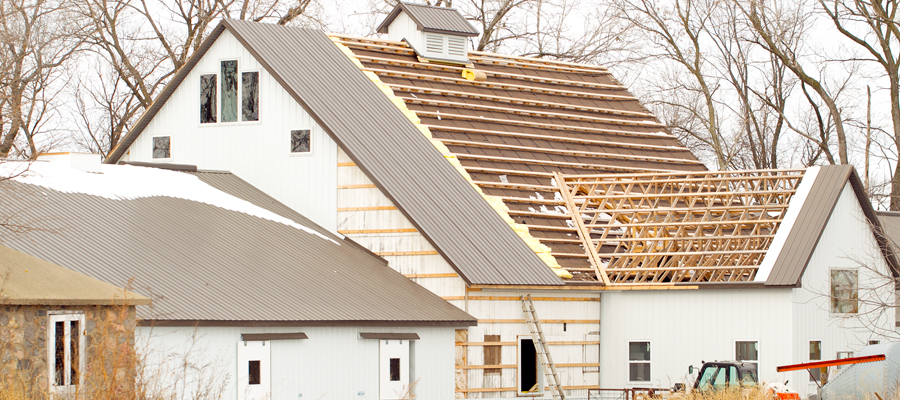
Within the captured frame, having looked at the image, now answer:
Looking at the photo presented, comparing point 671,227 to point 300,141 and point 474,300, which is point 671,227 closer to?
point 474,300

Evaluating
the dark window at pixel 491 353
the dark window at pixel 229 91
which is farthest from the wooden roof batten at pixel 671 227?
the dark window at pixel 229 91

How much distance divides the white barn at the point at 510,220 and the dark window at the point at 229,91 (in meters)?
0.05

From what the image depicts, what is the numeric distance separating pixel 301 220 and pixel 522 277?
17.1 feet

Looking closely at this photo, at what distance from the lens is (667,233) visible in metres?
28.1

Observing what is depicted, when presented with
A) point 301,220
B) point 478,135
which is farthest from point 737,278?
point 301,220

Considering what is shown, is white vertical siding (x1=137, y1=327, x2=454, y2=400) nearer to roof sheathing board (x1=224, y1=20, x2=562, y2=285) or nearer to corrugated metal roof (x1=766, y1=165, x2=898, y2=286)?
roof sheathing board (x1=224, y1=20, x2=562, y2=285)

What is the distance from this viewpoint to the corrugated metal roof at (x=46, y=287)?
1488 centimetres

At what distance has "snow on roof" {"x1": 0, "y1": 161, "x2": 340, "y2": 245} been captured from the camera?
78.9ft

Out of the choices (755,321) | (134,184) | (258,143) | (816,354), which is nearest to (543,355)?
(755,321)

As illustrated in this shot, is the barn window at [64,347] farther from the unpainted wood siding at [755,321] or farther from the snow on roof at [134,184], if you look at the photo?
the unpainted wood siding at [755,321]

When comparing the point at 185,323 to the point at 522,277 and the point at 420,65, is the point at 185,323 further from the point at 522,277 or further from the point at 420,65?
the point at 420,65

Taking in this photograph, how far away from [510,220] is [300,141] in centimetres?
519

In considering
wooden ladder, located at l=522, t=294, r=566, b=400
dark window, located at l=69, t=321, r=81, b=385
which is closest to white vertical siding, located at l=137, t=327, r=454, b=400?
wooden ladder, located at l=522, t=294, r=566, b=400

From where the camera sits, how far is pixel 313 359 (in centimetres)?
2208
